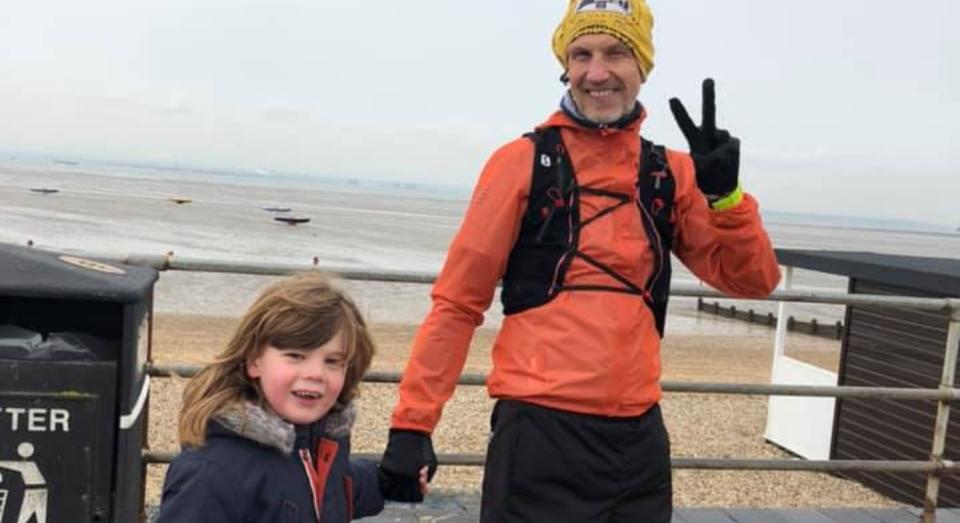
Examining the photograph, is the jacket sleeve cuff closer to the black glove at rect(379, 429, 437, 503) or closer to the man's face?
the man's face

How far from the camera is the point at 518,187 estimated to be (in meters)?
2.22

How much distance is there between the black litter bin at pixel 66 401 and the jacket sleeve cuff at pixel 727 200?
1.45m

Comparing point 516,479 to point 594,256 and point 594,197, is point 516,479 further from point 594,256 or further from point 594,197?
point 594,197

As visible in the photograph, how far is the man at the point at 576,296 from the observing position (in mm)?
2174

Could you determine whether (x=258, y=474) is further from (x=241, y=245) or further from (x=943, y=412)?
(x=241, y=245)

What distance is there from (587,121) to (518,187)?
9.1 inches

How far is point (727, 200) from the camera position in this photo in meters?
2.21

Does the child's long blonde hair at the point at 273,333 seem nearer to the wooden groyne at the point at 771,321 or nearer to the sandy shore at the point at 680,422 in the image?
the sandy shore at the point at 680,422

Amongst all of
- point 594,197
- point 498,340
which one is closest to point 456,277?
point 498,340

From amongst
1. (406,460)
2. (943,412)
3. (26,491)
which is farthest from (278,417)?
(943,412)

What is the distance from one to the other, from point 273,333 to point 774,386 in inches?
101

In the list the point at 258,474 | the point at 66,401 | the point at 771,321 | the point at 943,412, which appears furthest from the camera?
the point at 771,321

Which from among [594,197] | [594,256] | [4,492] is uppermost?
[594,197]

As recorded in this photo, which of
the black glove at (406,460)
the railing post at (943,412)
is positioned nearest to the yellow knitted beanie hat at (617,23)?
the black glove at (406,460)
